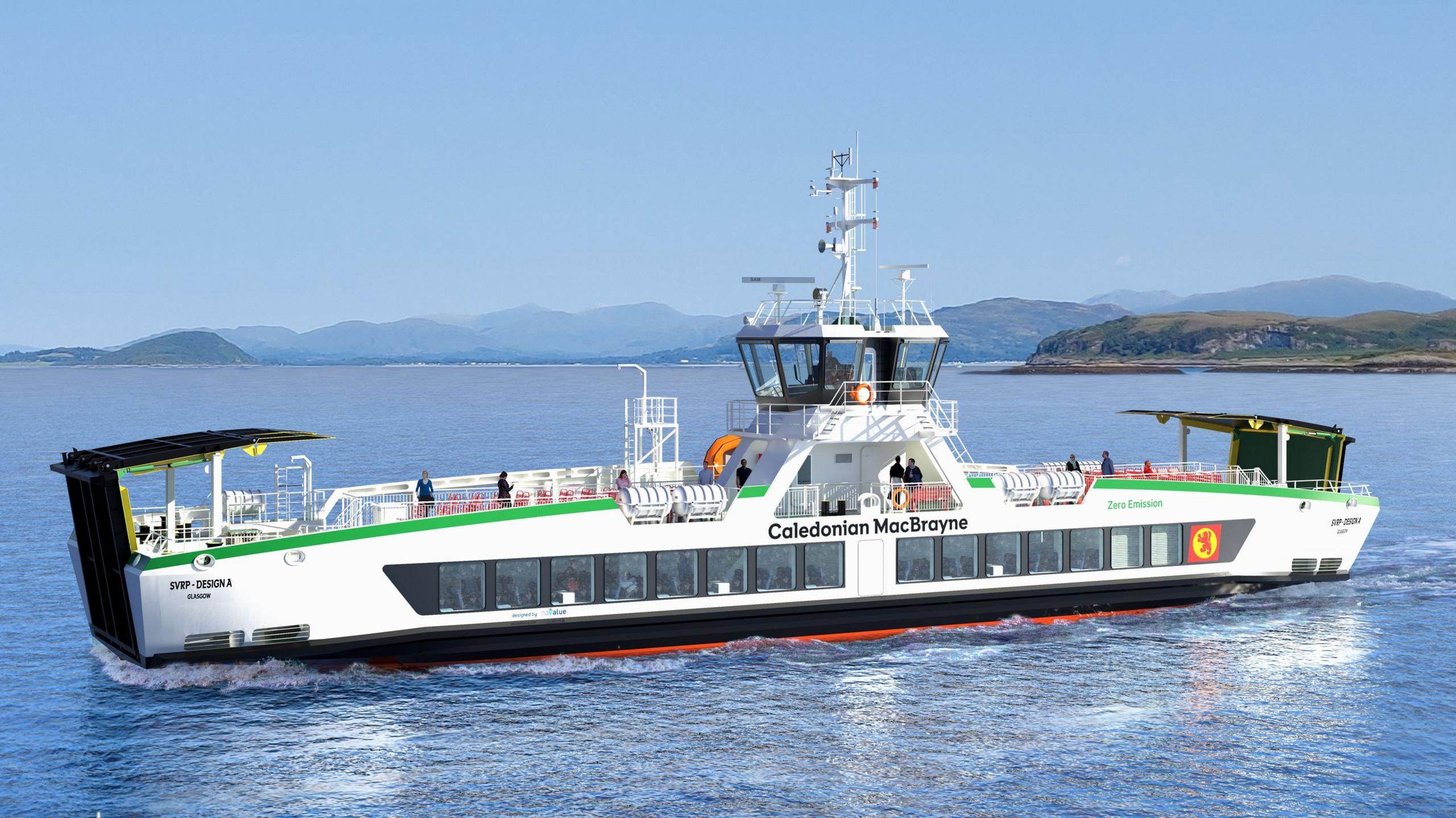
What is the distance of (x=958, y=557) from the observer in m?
29.7

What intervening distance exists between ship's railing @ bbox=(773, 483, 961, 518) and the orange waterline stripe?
278cm

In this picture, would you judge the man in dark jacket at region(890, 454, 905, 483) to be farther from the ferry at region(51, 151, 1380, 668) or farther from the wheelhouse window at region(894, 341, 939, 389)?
the wheelhouse window at region(894, 341, 939, 389)

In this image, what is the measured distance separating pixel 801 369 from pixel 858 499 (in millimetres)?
3432

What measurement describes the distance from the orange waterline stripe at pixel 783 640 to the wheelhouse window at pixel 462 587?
1368mm

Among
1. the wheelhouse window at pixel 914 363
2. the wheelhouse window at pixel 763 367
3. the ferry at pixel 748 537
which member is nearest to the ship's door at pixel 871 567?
the ferry at pixel 748 537

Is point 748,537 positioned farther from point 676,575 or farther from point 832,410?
point 832,410

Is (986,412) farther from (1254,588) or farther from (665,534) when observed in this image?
(665,534)

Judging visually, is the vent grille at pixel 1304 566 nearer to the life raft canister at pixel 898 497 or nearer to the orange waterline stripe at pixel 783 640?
the orange waterline stripe at pixel 783 640

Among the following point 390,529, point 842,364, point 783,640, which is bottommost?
point 783,640

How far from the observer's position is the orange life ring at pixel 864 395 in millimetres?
30047

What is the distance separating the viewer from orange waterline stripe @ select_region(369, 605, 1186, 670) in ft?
87.1

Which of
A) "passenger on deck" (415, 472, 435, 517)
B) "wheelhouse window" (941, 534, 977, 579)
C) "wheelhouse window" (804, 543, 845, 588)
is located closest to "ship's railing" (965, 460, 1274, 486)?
"wheelhouse window" (941, 534, 977, 579)

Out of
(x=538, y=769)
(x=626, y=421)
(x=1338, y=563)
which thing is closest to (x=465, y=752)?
(x=538, y=769)

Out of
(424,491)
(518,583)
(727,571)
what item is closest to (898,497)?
(727,571)
